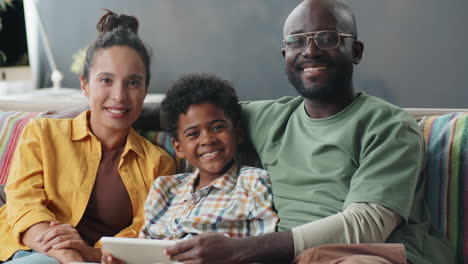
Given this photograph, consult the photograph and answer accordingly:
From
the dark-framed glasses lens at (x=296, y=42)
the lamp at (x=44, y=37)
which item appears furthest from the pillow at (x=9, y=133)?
the lamp at (x=44, y=37)

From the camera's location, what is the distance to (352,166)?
1.31m

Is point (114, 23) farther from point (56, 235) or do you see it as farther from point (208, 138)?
point (56, 235)

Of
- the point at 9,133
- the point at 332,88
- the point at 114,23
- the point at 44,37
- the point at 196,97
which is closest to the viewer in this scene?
the point at 332,88

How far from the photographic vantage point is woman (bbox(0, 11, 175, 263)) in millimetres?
1515

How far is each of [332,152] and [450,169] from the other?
0.35 meters

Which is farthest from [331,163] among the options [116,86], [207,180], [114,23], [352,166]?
[114,23]

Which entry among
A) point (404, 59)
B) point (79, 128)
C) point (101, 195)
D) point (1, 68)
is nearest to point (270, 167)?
point (101, 195)

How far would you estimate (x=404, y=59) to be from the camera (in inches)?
143

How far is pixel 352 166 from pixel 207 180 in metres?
0.47

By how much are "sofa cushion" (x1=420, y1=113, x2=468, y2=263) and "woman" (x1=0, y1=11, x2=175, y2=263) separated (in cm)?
82

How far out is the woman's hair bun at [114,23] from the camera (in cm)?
172

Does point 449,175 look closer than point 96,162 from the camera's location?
Yes

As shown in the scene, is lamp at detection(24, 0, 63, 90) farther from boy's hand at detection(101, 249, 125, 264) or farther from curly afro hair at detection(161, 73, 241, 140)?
boy's hand at detection(101, 249, 125, 264)

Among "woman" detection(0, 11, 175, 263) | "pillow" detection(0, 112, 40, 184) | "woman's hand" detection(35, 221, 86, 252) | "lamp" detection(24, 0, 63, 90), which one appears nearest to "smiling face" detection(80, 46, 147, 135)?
"woman" detection(0, 11, 175, 263)
